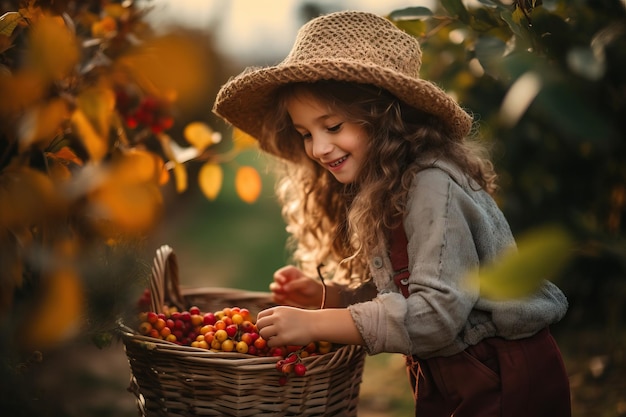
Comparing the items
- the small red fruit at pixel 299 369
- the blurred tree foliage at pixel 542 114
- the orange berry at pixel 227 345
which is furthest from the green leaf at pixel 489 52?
the orange berry at pixel 227 345

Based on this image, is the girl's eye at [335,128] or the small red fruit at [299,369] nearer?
the small red fruit at [299,369]

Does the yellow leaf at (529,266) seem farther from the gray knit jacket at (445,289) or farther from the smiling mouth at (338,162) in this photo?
the smiling mouth at (338,162)

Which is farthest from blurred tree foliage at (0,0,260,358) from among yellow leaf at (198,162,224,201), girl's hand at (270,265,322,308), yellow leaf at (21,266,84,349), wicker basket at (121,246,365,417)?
girl's hand at (270,265,322,308)

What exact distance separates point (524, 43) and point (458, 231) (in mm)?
517

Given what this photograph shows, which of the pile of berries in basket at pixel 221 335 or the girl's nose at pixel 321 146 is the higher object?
the girl's nose at pixel 321 146

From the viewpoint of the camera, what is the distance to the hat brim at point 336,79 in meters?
1.46

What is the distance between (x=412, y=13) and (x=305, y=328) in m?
0.89

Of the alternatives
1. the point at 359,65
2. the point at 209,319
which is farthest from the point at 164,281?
the point at 359,65

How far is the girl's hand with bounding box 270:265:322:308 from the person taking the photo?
1.88m

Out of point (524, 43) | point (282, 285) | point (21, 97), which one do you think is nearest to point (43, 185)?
point (21, 97)

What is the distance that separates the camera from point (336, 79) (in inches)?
59.8

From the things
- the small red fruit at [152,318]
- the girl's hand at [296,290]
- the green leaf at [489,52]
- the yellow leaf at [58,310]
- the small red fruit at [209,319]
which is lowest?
the girl's hand at [296,290]

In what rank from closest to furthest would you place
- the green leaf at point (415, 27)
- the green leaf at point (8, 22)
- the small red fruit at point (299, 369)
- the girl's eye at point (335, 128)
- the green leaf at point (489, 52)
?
the green leaf at point (8, 22)
the green leaf at point (489, 52)
the small red fruit at point (299, 369)
the girl's eye at point (335, 128)
the green leaf at point (415, 27)

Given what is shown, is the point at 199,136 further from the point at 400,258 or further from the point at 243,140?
the point at 400,258
